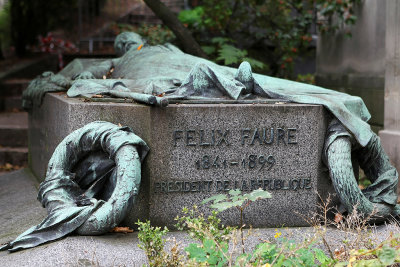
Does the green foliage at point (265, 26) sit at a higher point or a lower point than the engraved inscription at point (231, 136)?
higher

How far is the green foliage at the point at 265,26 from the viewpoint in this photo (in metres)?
10.5

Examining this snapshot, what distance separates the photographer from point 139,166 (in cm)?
523

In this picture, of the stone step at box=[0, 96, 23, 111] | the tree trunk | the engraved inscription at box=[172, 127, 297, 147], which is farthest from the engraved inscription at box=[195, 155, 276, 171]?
the stone step at box=[0, 96, 23, 111]

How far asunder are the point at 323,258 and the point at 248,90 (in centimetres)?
209

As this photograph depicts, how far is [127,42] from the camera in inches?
330

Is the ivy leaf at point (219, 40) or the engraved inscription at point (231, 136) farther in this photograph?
the ivy leaf at point (219, 40)

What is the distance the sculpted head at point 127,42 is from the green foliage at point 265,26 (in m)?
2.01

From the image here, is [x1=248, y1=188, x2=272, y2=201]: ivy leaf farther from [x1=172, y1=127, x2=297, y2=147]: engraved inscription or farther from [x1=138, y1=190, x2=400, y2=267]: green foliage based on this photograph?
[x1=172, y1=127, x2=297, y2=147]: engraved inscription

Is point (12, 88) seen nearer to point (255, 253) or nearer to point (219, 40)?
point (219, 40)

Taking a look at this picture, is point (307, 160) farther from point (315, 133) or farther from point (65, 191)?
point (65, 191)

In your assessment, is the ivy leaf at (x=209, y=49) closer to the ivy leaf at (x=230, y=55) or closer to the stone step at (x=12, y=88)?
the ivy leaf at (x=230, y=55)

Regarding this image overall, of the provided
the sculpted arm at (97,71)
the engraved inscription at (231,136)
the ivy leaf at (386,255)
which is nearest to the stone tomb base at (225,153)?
the engraved inscription at (231,136)

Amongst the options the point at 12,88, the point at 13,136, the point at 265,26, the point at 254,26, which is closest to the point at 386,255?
the point at 13,136

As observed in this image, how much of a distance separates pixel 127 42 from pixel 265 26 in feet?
11.2
